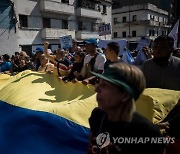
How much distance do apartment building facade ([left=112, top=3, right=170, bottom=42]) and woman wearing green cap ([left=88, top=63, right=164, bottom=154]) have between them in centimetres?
4571

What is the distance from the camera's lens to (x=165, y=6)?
5950 centimetres

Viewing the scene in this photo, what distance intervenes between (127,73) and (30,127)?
195cm

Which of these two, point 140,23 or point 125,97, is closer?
point 125,97

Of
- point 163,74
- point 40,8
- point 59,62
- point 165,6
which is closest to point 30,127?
point 163,74

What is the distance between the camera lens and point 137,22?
46.8 meters

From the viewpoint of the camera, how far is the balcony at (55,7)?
25.3 m

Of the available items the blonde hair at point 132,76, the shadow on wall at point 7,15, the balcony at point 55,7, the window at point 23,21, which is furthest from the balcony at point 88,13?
the blonde hair at point 132,76

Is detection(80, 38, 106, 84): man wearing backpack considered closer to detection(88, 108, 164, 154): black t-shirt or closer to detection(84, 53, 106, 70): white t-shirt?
detection(84, 53, 106, 70): white t-shirt

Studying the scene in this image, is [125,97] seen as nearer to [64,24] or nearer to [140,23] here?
[64,24]

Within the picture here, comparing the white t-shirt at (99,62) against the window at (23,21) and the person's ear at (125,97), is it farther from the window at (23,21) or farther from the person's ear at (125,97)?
the window at (23,21)

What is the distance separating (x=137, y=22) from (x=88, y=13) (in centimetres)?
1792

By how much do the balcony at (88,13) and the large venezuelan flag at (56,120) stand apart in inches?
1075

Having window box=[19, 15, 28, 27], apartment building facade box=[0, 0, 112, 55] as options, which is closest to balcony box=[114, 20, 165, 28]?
apartment building facade box=[0, 0, 112, 55]

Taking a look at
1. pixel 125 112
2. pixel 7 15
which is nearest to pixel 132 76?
pixel 125 112
